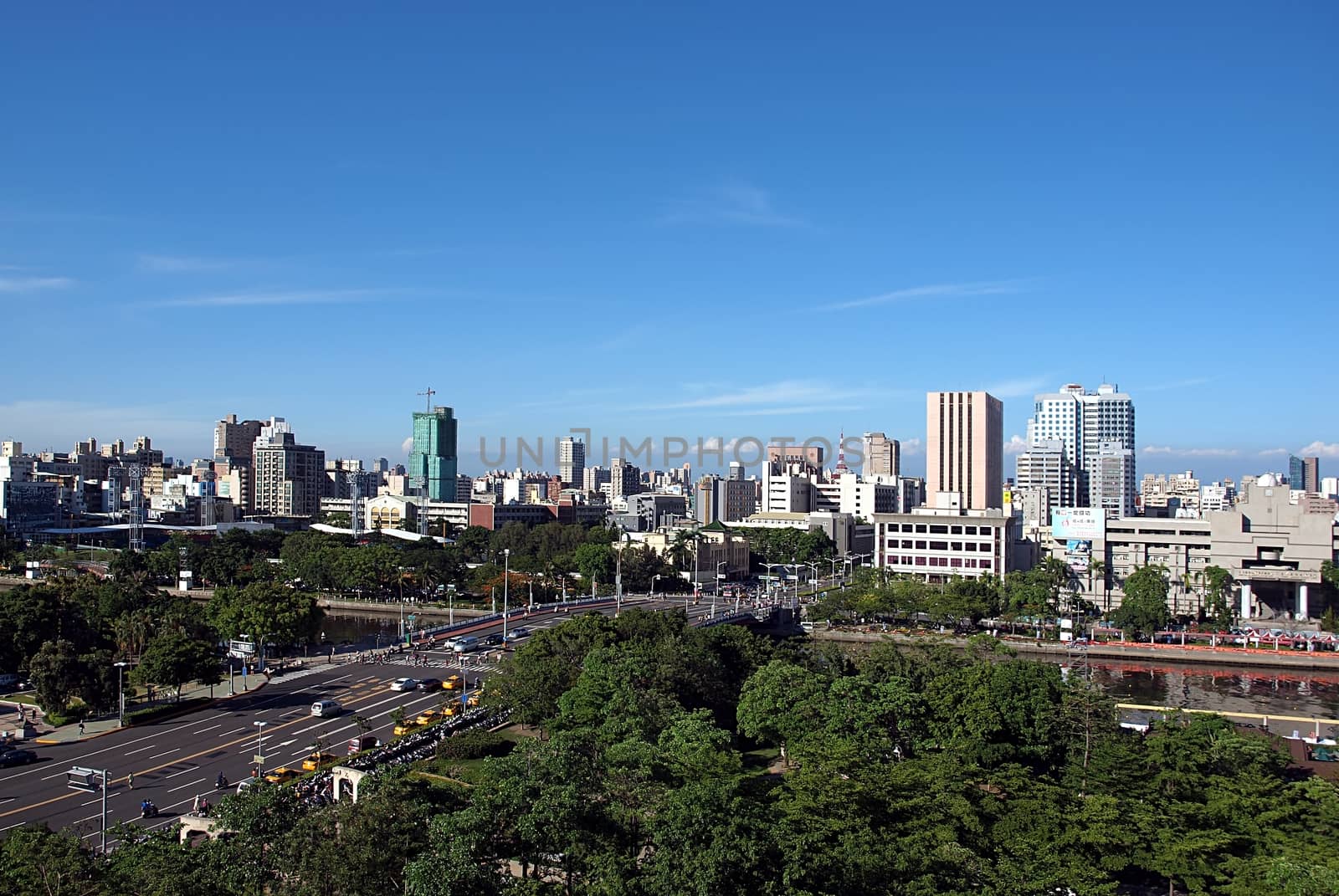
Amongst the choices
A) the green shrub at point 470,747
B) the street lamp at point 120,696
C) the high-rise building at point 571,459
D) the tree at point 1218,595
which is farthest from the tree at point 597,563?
the high-rise building at point 571,459

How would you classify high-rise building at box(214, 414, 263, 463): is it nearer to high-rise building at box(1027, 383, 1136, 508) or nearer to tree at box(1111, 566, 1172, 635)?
high-rise building at box(1027, 383, 1136, 508)

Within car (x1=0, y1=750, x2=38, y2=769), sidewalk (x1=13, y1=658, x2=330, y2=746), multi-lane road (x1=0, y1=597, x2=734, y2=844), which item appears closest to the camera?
multi-lane road (x1=0, y1=597, x2=734, y2=844)

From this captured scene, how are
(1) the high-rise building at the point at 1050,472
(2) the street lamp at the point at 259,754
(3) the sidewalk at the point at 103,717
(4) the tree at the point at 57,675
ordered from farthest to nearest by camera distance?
(1) the high-rise building at the point at 1050,472 < (4) the tree at the point at 57,675 < (3) the sidewalk at the point at 103,717 < (2) the street lamp at the point at 259,754

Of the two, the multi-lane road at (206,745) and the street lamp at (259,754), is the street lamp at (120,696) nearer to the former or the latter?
the multi-lane road at (206,745)

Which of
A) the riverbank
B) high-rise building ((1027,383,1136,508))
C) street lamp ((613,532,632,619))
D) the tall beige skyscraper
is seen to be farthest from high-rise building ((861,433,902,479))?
the riverbank

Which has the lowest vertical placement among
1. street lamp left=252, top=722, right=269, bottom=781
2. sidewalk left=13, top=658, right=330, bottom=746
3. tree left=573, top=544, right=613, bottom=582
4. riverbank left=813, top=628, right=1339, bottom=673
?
riverbank left=813, top=628, right=1339, bottom=673

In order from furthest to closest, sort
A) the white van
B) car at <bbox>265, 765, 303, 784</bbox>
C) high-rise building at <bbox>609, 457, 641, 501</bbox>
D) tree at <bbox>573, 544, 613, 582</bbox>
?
high-rise building at <bbox>609, 457, 641, 501</bbox>, tree at <bbox>573, 544, 613, 582</bbox>, the white van, car at <bbox>265, 765, 303, 784</bbox>

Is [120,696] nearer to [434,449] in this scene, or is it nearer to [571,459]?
[434,449]

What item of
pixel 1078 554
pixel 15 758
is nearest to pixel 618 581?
pixel 1078 554
